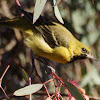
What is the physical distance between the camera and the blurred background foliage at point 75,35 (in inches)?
133

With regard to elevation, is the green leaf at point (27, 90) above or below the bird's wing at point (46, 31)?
below

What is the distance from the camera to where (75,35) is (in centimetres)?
395

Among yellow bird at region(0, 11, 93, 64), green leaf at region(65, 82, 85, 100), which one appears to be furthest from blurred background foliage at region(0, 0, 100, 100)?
green leaf at region(65, 82, 85, 100)

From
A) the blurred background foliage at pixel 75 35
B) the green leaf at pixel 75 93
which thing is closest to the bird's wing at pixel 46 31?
the blurred background foliage at pixel 75 35

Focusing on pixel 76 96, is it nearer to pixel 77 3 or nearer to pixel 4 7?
pixel 4 7

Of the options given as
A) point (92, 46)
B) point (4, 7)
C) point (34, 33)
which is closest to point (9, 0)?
point (4, 7)

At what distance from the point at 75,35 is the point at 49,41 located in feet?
4.24

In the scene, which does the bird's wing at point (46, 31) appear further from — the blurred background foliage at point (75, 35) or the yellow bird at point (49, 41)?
the blurred background foliage at point (75, 35)

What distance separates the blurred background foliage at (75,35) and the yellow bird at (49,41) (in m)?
0.63

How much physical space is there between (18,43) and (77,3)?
140 cm

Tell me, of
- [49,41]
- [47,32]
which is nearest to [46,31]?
[47,32]

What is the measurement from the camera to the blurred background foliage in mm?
3371

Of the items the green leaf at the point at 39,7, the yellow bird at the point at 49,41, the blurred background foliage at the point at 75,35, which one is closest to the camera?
the green leaf at the point at 39,7

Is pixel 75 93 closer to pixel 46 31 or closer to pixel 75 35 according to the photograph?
pixel 46 31
